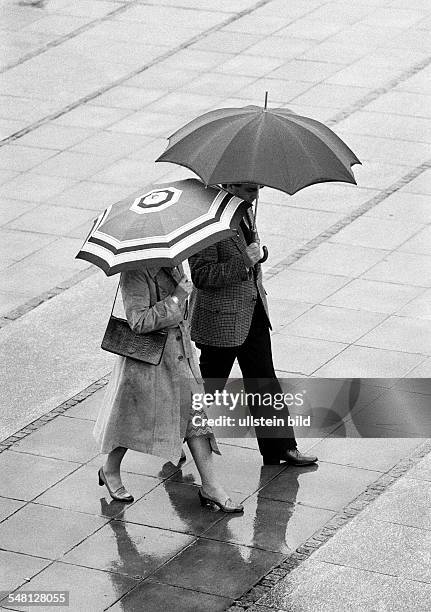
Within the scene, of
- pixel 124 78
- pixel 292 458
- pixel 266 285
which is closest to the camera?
pixel 292 458

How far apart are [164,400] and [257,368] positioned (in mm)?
739

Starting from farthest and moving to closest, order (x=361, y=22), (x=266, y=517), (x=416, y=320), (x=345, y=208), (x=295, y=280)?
(x=361, y=22) < (x=345, y=208) < (x=295, y=280) < (x=416, y=320) < (x=266, y=517)

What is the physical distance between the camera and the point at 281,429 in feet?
27.7

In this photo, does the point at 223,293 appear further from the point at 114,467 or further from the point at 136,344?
the point at 114,467

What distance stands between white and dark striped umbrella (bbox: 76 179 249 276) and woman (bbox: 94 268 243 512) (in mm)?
370

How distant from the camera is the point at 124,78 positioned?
52.9 ft

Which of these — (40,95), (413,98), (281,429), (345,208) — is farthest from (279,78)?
(281,429)

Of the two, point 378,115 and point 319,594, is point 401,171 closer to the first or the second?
point 378,115

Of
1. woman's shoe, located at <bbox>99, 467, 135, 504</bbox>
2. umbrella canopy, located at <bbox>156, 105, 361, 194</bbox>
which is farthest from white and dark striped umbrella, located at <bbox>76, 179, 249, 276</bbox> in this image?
woman's shoe, located at <bbox>99, 467, 135, 504</bbox>

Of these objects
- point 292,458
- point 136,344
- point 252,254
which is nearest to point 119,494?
point 136,344

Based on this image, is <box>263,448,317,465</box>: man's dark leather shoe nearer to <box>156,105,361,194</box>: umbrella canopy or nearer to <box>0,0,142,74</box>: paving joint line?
<box>156,105,361,194</box>: umbrella canopy

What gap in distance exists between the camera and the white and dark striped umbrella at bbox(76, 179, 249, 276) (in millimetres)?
7289

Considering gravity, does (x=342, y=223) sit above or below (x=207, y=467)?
below

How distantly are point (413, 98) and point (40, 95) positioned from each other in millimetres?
4133
